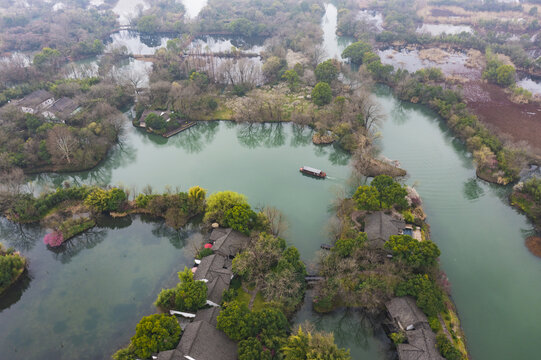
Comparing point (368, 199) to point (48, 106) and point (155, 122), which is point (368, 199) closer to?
point (155, 122)

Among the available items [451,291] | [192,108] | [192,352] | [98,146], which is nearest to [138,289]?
[192,352]

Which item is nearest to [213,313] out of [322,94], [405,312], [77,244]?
[405,312]

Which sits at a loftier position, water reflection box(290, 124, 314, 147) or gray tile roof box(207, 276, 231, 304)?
water reflection box(290, 124, 314, 147)

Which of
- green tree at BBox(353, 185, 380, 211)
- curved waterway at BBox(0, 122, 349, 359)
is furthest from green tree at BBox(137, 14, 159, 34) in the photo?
green tree at BBox(353, 185, 380, 211)

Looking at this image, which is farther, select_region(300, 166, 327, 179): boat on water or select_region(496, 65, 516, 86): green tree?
select_region(496, 65, 516, 86): green tree

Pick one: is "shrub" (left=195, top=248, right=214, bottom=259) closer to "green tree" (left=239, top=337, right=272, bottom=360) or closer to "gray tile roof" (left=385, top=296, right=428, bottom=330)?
"green tree" (left=239, top=337, right=272, bottom=360)

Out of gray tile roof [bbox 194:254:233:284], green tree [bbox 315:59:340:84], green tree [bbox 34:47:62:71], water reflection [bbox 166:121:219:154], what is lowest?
water reflection [bbox 166:121:219:154]

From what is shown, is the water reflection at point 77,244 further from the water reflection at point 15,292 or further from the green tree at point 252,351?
the green tree at point 252,351

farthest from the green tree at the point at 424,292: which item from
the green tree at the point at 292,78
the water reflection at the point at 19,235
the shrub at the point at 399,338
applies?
the green tree at the point at 292,78

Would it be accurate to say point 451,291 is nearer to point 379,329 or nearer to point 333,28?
point 379,329
